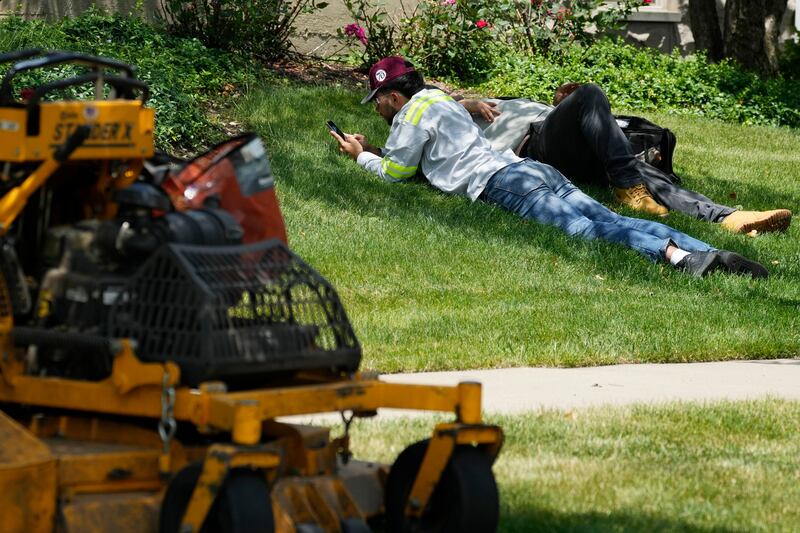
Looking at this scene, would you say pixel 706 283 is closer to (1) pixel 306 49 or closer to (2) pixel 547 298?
(2) pixel 547 298

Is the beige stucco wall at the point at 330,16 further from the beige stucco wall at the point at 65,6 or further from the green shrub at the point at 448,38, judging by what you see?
the green shrub at the point at 448,38

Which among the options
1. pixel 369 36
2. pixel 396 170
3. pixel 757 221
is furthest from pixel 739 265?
pixel 369 36

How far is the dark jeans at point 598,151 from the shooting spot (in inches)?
426

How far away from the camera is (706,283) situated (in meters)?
9.07

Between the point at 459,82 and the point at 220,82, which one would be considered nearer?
the point at 220,82

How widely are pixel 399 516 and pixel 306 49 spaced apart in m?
10.9

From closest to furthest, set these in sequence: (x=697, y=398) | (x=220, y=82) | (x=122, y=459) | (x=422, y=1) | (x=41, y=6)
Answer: (x=122, y=459) → (x=697, y=398) → (x=220, y=82) → (x=41, y=6) → (x=422, y=1)

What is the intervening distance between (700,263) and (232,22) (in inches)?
217

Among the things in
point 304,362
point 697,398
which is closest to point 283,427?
point 304,362

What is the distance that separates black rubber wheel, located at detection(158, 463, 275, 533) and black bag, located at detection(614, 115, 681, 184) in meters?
8.20

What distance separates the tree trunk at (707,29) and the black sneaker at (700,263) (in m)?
10.1

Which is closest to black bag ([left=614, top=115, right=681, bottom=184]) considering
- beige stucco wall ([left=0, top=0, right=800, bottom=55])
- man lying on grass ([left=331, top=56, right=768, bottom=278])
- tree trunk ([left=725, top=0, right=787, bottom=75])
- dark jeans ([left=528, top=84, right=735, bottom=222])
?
dark jeans ([left=528, top=84, right=735, bottom=222])

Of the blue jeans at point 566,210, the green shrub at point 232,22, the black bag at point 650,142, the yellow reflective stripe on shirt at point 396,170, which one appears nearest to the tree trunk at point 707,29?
the green shrub at point 232,22

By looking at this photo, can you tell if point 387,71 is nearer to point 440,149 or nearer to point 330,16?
point 440,149
